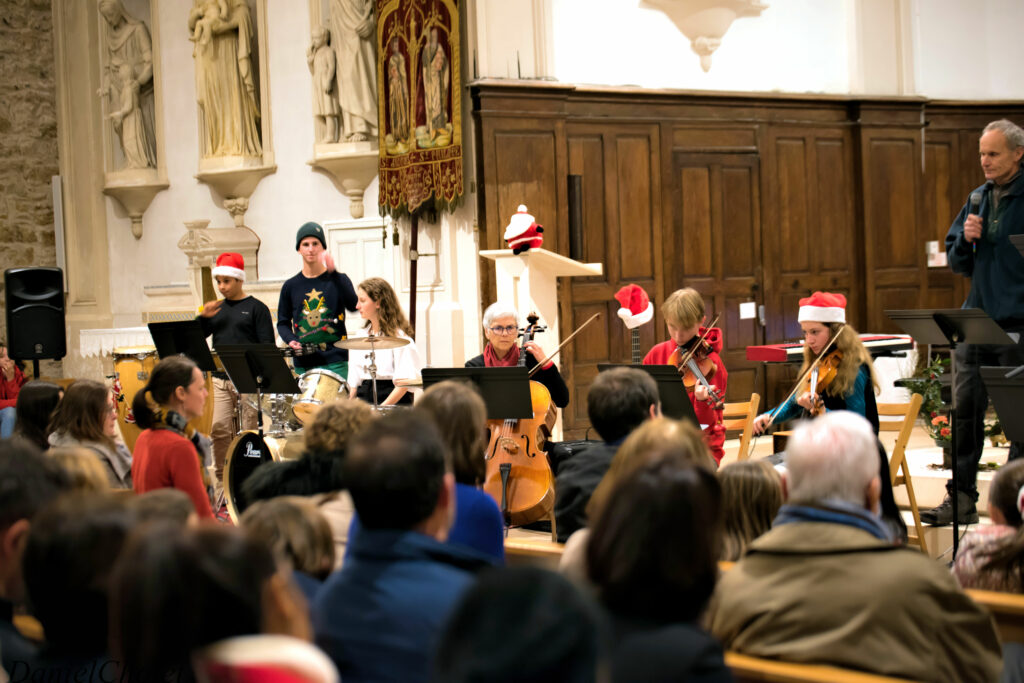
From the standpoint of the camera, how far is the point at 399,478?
2.16 meters

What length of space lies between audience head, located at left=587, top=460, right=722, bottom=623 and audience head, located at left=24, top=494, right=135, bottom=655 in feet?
3.09

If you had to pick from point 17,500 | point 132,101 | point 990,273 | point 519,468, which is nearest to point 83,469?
point 17,500

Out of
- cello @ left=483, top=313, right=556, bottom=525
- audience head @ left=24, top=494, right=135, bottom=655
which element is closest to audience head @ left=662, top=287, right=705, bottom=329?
cello @ left=483, top=313, right=556, bottom=525

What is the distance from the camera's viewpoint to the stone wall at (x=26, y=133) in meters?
12.0

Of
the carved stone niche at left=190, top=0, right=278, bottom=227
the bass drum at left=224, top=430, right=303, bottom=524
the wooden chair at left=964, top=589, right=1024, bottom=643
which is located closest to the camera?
the wooden chair at left=964, top=589, right=1024, bottom=643

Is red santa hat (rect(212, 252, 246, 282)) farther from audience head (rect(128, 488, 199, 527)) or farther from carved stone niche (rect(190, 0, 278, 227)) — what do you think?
audience head (rect(128, 488, 199, 527))

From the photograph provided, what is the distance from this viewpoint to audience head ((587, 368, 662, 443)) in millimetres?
3539

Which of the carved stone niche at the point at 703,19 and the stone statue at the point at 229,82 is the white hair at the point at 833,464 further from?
the stone statue at the point at 229,82

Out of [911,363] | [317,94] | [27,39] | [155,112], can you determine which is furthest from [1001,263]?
[27,39]

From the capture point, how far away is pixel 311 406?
5.92m

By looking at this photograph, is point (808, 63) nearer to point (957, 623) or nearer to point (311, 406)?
point (311, 406)

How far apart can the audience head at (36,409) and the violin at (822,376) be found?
3.39 metres

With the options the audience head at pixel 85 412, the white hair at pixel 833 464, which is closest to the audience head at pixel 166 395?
the audience head at pixel 85 412

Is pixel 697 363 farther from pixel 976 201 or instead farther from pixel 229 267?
pixel 229 267
